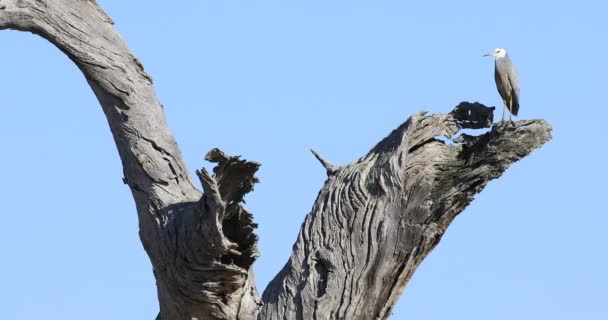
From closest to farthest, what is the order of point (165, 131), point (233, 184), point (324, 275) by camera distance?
point (233, 184)
point (324, 275)
point (165, 131)

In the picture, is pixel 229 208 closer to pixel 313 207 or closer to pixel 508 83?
pixel 313 207

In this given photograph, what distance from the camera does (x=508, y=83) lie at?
945cm

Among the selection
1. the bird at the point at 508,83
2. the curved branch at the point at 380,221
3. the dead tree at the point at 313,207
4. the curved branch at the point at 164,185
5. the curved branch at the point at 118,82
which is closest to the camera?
the curved branch at the point at 164,185

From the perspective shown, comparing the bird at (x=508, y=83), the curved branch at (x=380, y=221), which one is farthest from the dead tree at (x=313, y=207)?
the bird at (x=508, y=83)

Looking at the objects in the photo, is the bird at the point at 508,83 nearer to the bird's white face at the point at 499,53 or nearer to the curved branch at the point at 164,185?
the bird's white face at the point at 499,53

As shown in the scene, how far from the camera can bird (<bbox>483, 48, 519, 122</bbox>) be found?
9281 mm

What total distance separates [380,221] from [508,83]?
330cm

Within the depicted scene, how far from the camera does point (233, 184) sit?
19.2ft

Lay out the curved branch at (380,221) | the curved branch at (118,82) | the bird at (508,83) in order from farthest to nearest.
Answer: the bird at (508,83), the curved branch at (118,82), the curved branch at (380,221)

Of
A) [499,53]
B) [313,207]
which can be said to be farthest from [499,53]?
[313,207]

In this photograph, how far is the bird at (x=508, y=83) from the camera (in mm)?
9281

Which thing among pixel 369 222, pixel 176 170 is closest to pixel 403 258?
pixel 369 222

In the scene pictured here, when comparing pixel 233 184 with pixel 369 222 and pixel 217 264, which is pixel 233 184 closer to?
pixel 217 264

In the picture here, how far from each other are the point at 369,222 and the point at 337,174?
0.47 m
